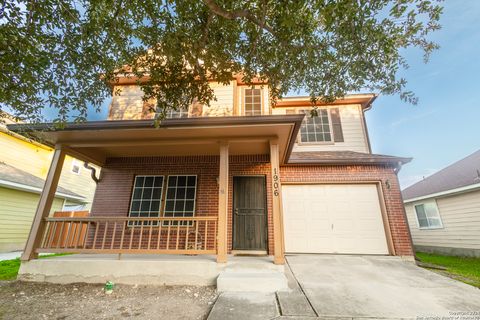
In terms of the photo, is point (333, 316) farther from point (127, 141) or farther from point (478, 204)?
point (478, 204)

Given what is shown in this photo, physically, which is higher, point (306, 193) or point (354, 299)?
point (306, 193)

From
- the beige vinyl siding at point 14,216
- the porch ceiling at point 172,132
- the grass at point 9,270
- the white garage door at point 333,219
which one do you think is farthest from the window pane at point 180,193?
the beige vinyl siding at point 14,216

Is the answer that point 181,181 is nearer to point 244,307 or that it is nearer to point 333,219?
point 244,307

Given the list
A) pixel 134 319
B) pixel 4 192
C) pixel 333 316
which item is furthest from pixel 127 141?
pixel 4 192

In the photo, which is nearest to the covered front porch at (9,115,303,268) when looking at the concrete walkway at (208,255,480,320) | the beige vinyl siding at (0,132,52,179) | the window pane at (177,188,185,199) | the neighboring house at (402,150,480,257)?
the window pane at (177,188,185,199)

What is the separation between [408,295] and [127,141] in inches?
231

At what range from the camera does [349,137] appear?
7805mm

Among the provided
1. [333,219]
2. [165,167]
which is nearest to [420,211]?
[333,219]

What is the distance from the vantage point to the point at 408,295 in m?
3.05

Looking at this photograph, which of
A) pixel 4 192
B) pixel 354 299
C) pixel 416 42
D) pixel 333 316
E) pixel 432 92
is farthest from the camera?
pixel 432 92

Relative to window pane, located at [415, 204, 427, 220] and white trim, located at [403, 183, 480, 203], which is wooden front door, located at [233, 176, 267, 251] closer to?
white trim, located at [403, 183, 480, 203]

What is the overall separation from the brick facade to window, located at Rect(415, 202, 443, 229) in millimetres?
4389

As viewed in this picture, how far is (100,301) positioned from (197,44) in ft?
14.4

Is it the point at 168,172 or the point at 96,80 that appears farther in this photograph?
the point at 168,172
